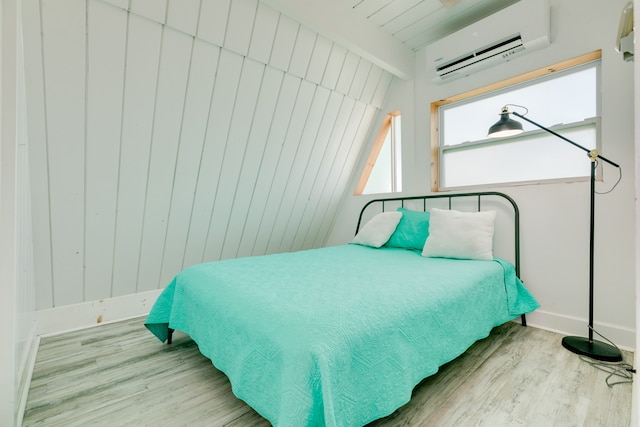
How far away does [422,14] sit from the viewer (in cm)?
225

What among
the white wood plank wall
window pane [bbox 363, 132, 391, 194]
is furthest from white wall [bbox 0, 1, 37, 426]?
window pane [bbox 363, 132, 391, 194]

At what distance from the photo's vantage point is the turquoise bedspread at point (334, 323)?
2.94ft

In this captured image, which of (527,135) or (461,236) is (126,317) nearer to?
(461,236)

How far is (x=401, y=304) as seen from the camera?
120 centimetres

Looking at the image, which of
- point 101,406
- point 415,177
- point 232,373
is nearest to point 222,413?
point 232,373

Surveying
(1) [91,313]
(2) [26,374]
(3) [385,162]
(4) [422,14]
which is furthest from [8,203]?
(3) [385,162]

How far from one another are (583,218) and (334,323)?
189 cm

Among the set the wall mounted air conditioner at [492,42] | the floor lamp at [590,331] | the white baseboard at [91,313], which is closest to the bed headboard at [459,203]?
the floor lamp at [590,331]

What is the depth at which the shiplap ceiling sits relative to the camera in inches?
83.8

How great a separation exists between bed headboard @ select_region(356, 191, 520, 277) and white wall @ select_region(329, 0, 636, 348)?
67mm

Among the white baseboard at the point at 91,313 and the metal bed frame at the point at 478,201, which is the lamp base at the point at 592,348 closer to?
the metal bed frame at the point at 478,201

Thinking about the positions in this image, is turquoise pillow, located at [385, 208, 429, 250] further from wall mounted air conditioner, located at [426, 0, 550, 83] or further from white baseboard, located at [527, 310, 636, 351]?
wall mounted air conditioner, located at [426, 0, 550, 83]

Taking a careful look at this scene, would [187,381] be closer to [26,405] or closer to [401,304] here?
[26,405]

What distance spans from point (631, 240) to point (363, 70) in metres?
2.20
